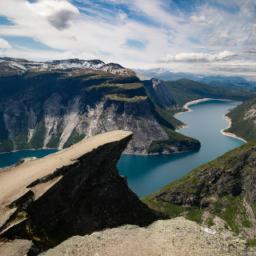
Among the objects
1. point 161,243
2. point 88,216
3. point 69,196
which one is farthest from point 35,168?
point 161,243

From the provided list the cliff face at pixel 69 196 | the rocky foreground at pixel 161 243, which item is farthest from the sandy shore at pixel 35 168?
the rocky foreground at pixel 161 243

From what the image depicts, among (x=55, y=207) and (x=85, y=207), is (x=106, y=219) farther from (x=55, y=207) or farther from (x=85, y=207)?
(x=55, y=207)

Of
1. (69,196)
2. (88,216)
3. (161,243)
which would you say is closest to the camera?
(161,243)

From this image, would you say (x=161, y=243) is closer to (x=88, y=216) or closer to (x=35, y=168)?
(x=88, y=216)

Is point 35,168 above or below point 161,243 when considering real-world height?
above

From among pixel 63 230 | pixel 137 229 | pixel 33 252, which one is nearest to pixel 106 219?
pixel 63 230

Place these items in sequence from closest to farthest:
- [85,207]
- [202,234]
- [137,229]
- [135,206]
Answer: [202,234], [137,229], [85,207], [135,206]

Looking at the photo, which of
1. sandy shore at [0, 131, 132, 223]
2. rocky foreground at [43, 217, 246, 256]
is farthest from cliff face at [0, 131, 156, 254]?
rocky foreground at [43, 217, 246, 256]
